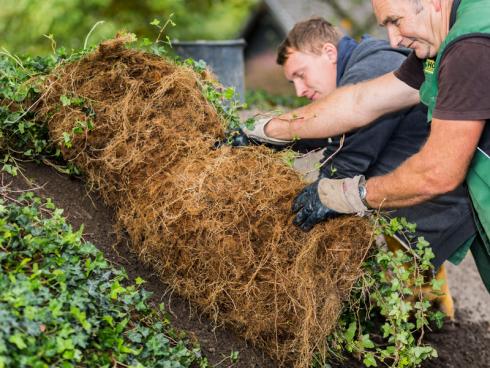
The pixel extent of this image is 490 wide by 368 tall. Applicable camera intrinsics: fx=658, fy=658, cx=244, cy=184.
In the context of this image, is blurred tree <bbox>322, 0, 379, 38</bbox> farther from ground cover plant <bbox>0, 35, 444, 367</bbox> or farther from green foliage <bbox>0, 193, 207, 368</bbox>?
green foliage <bbox>0, 193, 207, 368</bbox>

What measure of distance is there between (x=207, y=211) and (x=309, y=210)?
448 mm

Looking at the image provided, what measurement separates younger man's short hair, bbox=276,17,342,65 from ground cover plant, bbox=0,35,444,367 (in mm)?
1048

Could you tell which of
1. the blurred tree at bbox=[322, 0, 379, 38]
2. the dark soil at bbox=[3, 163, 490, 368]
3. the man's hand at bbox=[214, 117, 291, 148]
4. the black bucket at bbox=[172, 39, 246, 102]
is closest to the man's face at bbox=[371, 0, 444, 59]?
the man's hand at bbox=[214, 117, 291, 148]

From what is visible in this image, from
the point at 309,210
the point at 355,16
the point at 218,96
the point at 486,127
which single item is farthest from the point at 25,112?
the point at 355,16

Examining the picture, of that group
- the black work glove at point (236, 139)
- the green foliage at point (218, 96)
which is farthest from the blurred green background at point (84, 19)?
the black work glove at point (236, 139)

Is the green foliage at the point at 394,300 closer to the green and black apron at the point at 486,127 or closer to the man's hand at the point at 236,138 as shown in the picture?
the green and black apron at the point at 486,127

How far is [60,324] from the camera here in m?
2.26

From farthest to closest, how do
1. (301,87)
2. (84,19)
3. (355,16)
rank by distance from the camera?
(355,16), (84,19), (301,87)

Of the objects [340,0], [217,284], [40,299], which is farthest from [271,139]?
[340,0]

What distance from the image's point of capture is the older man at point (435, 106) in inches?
96.1

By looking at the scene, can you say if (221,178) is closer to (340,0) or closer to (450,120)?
(450,120)

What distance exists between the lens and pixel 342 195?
2789 millimetres

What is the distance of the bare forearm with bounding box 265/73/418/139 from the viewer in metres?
3.32

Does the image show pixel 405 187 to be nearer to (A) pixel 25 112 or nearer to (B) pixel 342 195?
(B) pixel 342 195
